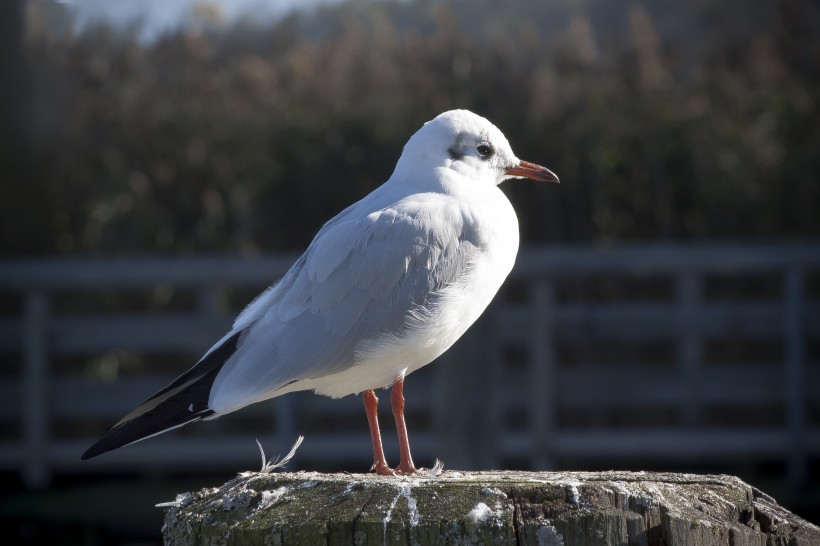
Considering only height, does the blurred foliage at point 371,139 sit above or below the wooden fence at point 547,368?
above

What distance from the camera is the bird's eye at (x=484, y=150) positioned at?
3.59 metres

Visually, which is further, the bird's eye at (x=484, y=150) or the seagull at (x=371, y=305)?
the bird's eye at (x=484, y=150)

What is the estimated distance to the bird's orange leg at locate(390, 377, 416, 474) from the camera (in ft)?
10.5

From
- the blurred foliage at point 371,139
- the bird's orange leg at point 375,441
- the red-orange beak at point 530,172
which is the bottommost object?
the bird's orange leg at point 375,441

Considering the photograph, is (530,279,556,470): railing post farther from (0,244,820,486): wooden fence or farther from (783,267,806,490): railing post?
(783,267,806,490): railing post

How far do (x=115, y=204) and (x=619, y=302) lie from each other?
303 centimetres

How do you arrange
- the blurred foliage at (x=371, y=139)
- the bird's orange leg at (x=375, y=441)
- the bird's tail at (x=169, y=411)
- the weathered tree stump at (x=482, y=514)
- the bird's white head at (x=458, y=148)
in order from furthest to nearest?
the blurred foliage at (x=371, y=139), the bird's white head at (x=458, y=148), the bird's orange leg at (x=375, y=441), the bird's tail at (x=169, y=411), the weathered tree stump at (x=482, y=514)

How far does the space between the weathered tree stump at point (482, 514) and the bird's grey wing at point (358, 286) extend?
889mm

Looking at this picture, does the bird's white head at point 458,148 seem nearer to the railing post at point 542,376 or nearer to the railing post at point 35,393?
the railing post at point 542,376

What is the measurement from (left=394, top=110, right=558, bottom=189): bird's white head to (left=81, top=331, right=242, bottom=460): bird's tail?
82 cm

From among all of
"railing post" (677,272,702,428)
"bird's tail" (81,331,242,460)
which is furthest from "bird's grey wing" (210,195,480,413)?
"railing post" (677,272,702,428)

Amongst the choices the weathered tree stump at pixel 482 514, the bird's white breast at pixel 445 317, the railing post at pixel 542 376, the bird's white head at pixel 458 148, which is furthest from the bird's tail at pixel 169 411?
the railing post at pixel 542 376

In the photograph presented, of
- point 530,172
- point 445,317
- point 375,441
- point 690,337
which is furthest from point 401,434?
point 690,337

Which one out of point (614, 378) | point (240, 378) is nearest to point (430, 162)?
point (240, 378)
